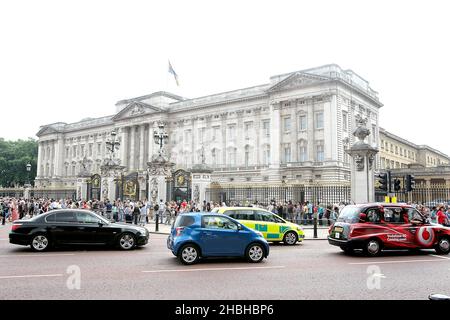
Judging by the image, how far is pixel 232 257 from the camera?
11.4 m

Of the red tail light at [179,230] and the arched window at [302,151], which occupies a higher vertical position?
the arched window at [302,151]

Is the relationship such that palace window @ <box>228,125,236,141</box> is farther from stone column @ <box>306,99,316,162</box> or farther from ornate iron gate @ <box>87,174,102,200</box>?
ornate iron gate @ <box>87,174,102,200</box>

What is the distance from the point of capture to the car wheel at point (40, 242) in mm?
12953

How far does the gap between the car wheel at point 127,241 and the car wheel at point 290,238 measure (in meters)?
5.80

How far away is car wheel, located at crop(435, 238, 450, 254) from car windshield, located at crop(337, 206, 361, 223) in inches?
115

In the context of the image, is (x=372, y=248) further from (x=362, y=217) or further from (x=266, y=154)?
(x=266, y=154)

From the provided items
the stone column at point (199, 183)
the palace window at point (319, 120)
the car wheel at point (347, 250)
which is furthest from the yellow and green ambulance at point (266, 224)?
the palace window at point (319, 120)

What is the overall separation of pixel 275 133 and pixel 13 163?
6285 cm

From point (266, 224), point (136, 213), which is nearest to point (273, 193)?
point (136, 213)

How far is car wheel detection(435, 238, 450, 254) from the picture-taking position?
12828 mm

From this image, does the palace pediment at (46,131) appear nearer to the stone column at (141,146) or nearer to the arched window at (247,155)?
the stone column at (141,146)

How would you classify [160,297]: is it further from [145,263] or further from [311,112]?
[311,112]

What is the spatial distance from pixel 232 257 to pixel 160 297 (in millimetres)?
4875

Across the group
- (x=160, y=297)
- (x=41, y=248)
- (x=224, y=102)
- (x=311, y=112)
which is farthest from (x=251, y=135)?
(x=160, y=297)
